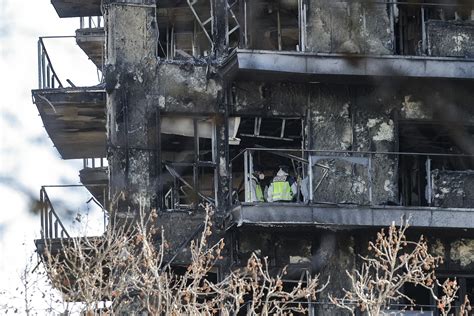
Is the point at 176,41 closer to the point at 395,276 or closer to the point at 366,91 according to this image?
the point at 366,91

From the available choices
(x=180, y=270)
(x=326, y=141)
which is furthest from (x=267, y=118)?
(x=180, y=270)

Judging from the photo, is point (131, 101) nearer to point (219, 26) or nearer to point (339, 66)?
point (219, 26)

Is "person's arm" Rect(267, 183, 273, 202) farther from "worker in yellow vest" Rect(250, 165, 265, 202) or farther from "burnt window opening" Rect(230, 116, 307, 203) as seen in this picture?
"burnt window opening" Rect(230, 116, 307, 203)

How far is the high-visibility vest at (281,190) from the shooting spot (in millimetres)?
24609

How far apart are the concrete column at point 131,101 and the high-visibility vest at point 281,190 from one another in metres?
1.86

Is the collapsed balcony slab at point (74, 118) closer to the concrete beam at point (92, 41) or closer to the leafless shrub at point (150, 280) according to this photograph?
the concrete beam at point (92, 41)

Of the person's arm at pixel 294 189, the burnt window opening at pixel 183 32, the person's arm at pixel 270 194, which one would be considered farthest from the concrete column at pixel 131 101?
the person's arm at pixel 294 189

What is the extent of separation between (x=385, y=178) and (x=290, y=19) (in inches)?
128

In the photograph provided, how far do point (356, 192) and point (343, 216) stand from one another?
135 cm

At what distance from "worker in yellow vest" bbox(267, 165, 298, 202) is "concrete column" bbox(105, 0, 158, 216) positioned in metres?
1.81

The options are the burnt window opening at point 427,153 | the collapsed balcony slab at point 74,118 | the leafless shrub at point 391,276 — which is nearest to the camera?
the leafless shrub at point 391,276

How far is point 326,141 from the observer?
25.4m

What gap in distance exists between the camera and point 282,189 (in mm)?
24703

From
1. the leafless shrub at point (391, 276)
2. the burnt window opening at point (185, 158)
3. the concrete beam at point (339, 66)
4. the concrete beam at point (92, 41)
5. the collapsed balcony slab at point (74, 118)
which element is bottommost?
the leafless shrub at point (391, 276)
